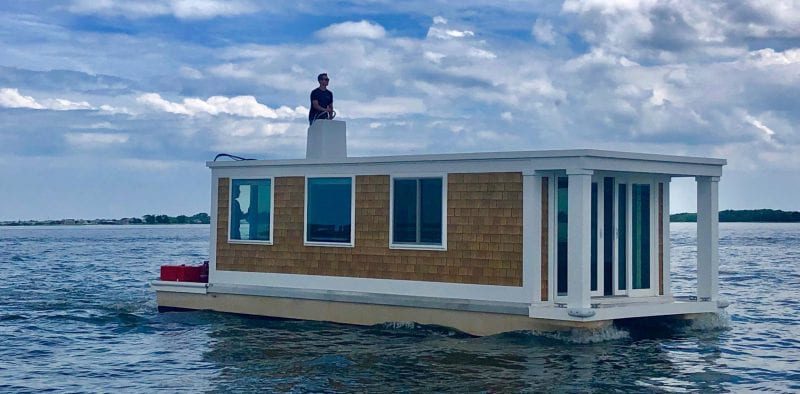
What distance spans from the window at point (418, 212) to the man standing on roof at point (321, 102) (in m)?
3.90

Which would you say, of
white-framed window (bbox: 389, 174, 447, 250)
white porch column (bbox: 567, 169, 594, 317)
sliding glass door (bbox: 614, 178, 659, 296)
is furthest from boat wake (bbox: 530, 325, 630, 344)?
white-framed window (bbox: 389, 174, 447, 250)

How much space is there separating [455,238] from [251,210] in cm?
494

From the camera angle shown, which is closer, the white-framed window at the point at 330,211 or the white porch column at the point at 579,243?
the white porch column at the point at 579,243

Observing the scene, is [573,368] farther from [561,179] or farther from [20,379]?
[20,379]

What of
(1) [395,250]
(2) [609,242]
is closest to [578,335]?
(2) [609,242]

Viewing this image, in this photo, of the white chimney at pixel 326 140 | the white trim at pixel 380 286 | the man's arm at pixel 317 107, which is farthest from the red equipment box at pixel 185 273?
the man's arm at pixel 317 107

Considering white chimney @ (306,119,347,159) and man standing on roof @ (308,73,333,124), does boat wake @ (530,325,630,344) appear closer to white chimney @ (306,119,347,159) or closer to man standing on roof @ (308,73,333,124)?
white chimney @ (306,119,347,159)

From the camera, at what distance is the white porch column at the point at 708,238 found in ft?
61.9

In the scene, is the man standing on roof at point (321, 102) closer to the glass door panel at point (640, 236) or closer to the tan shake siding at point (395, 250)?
the tan shake siding at point (395, 250)

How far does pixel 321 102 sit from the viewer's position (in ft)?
72.5

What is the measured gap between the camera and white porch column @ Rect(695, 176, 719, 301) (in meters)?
18.9

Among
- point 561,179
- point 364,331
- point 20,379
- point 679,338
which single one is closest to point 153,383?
point 20,379

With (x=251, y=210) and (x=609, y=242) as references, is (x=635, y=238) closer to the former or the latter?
(x=609, y=242)

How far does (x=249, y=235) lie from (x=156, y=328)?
2555mm
